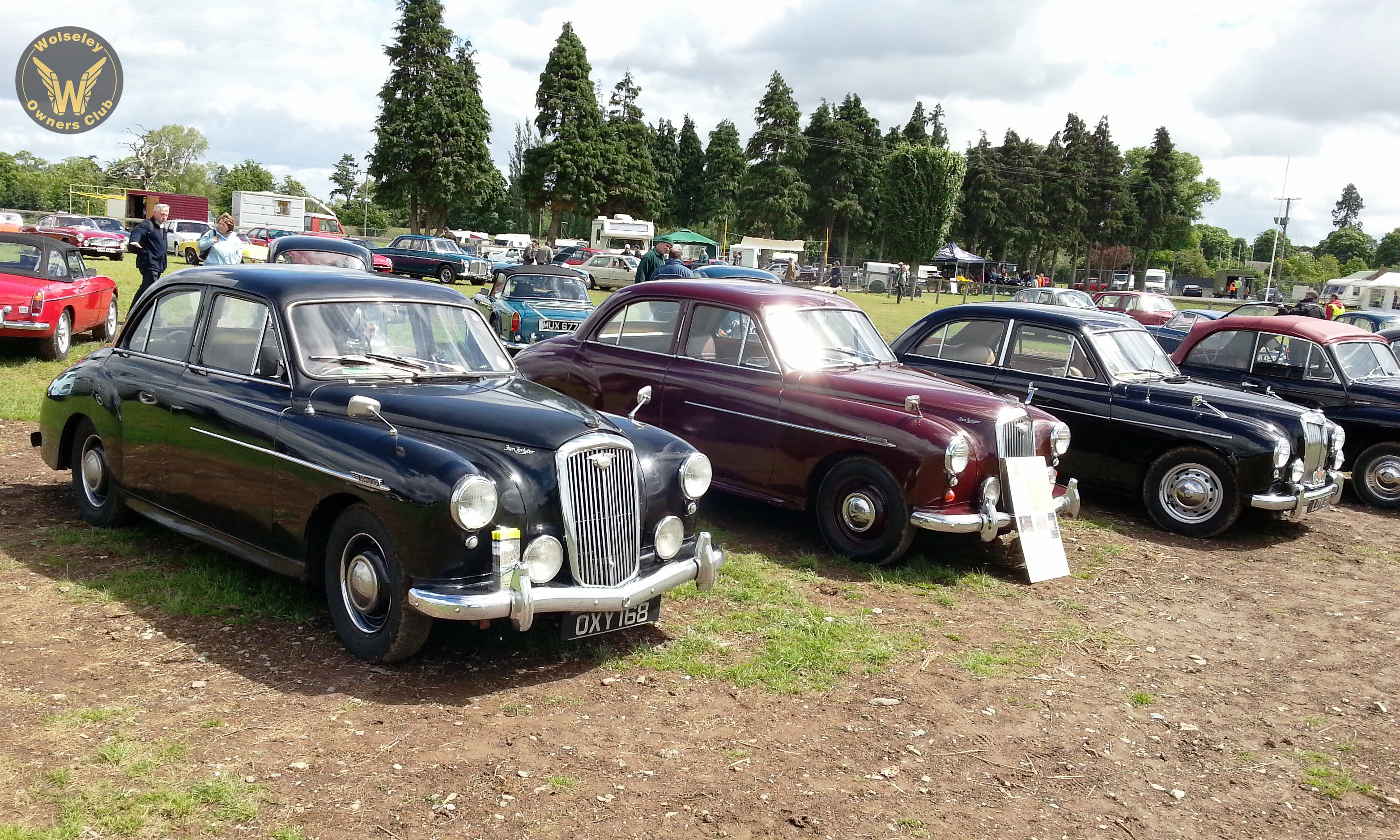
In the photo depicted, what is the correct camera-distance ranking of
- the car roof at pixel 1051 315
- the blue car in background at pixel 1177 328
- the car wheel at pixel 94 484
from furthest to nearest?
the blue car in background at pixel 1177 328
the car roof at pixel 1051 315
the car wheel at pixel 94 484

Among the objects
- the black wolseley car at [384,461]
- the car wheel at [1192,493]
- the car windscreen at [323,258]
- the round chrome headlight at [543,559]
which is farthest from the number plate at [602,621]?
the car windscreen at [323,258]

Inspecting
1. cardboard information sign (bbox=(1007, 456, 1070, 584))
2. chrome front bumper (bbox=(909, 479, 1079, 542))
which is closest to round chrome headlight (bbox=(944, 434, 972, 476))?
chrome front bumper (bbox=(909, 479, 1079, 542))

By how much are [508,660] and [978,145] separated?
87.7 meters

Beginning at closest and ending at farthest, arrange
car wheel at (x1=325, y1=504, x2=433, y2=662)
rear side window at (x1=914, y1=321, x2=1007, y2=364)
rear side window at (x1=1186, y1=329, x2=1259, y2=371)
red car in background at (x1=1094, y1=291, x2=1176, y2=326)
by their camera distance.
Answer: car wheel at (x1=325, y1=504, x2=433, y2=662) < rear side window at (x1=914, y1=321, x2=1007, y2=364) < rear side window at (x1=1186, y1=329, x2=1259, y2=371) < red car in background at (x1=1094, y1=291, x2=1176, y2=326)

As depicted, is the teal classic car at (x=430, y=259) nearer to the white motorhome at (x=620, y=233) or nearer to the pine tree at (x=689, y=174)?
the white motorhome at (x=620, y=233)

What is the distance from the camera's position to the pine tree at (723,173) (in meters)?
83.8

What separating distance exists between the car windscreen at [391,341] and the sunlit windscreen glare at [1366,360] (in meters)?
9.11

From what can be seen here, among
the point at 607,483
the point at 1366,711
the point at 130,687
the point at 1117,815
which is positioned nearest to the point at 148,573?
the point at 130,687

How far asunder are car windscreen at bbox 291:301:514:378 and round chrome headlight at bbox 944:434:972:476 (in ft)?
9.22

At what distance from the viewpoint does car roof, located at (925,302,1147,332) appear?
945 centimetres

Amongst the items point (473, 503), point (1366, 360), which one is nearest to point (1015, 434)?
point (473, 503)

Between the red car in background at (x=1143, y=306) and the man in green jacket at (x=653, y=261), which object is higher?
the red car in background at (x=1143, y=306)

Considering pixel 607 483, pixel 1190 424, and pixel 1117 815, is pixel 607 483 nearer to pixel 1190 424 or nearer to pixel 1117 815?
pixel 1117 815

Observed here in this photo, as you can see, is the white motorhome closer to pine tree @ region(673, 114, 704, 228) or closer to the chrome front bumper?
pine tree @ region(673, 114, 704, 228)
